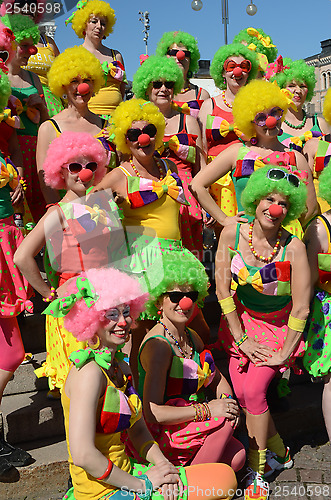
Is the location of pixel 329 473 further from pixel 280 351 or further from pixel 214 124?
pixel 214 124

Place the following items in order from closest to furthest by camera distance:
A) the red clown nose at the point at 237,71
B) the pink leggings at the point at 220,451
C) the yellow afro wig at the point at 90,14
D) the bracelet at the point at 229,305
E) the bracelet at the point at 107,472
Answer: the bracelet at the point at 107,472 → the pink leggings at the point at 220,451 → the bracelet at the point at 229,305 → the red clown nose at the point at 237,71 → the yellow afro wig at the point at 90,14

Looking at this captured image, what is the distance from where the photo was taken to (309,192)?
13.1 ft

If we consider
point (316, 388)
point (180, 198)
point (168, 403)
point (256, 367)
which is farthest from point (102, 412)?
point (316, 388)

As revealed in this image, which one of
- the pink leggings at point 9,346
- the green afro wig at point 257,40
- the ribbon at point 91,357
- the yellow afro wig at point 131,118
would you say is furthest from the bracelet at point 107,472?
the green afro wig at point 257,40

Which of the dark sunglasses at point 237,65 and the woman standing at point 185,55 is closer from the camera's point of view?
the dark sunglasses at point 237,65

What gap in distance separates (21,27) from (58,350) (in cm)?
239

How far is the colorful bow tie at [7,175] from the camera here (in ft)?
10.5

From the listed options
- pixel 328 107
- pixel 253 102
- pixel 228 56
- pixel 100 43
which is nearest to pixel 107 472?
pixel 253 102

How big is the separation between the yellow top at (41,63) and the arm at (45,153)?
Result: 125cm

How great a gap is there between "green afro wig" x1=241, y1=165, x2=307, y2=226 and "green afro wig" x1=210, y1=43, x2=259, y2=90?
1716 mm

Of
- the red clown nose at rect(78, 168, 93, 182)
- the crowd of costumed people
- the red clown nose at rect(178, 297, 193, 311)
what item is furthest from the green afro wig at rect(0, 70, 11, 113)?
the red clown nose at rect(178, 297, 193, 311)

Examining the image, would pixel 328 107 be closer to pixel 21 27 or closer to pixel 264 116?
pixel 264 116

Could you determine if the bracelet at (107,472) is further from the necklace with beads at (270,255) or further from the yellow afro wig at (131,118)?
the yellow afro wig at (131,118)

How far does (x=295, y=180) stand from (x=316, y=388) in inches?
73.4
